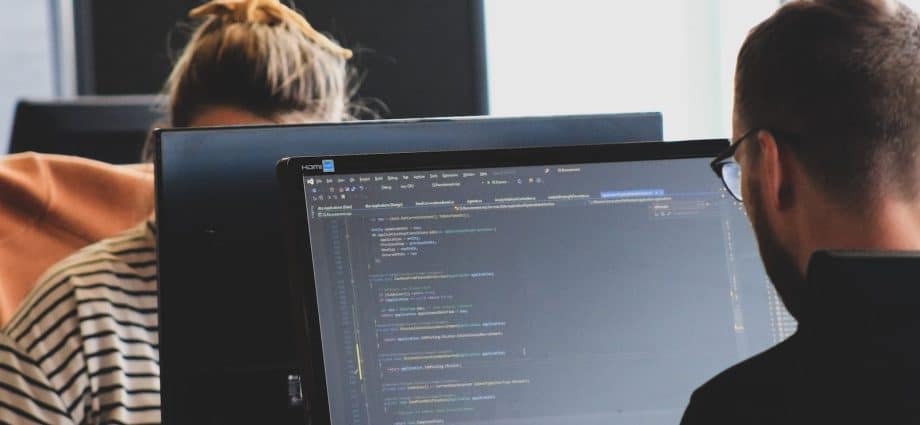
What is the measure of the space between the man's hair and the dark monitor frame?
21cm

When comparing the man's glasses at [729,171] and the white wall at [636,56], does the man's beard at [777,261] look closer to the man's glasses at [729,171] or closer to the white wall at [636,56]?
the man's glasses at [729,171]

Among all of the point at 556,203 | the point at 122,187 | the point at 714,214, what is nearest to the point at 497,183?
the point at 556,203

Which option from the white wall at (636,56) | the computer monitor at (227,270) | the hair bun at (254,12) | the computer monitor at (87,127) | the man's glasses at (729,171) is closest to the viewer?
the man's glasses at (729,171)

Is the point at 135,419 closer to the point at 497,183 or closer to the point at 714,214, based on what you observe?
the point at 497,183

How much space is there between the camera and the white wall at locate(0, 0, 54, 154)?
3363mm

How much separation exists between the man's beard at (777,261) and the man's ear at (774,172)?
0.06 feet

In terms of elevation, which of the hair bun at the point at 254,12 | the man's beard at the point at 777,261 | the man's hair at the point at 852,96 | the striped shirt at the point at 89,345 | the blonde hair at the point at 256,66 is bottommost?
the striped shirt at the point at 89,345

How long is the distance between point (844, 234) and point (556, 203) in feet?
0.96

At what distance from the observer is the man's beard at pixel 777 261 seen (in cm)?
101

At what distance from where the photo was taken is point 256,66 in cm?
168

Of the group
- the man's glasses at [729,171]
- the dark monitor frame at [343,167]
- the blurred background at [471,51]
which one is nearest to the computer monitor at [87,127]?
the blurred background at [471,51]

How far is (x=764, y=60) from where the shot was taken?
0.98 meters

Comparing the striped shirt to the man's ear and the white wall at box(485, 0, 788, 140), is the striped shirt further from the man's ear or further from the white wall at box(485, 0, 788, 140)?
the white wall at box(485, 0, 788, 140)

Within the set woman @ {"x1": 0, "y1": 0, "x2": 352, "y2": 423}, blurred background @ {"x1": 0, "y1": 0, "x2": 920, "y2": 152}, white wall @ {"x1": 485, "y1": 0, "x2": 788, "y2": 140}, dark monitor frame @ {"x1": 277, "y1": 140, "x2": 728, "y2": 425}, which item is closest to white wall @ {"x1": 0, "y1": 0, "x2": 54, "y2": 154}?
blurred background @ {"x1": 0, "y1": 0, "x2": 920, "y2": 152}
